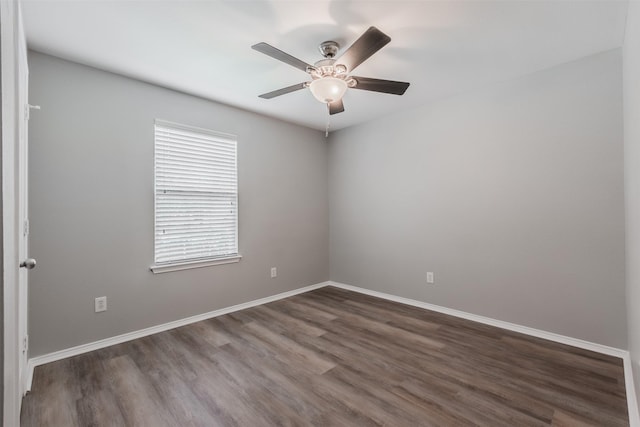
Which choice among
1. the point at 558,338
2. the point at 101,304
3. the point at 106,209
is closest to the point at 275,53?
the point at 106,209

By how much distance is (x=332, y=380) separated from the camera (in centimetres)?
201

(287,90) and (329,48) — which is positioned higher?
(329,48)

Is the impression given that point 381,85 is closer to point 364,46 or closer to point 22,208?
point 364,46

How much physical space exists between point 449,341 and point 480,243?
108 cm

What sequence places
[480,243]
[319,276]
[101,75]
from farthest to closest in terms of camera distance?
[319,276], [480,243], [101,75]

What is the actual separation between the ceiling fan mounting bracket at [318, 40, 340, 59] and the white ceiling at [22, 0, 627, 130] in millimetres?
39

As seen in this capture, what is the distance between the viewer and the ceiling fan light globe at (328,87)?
6.62 feet

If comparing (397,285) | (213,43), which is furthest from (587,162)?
(213,43)

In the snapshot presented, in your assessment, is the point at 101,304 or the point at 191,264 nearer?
the point at 101,304

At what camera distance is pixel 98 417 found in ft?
5.46

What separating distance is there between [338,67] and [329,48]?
10.9 inches

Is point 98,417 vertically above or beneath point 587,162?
beneath

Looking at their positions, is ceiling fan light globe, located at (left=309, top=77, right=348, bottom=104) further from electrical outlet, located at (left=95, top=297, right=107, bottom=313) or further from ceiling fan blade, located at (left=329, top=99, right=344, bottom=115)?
electrical outlet, located at (left=95, top=297, right=107, bottom=313)

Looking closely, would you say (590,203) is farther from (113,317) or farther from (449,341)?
(113,317)
